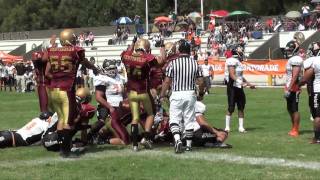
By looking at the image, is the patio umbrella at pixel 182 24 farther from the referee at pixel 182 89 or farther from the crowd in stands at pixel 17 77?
the referee at pixel 182 89

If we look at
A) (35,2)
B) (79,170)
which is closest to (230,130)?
(79,170)

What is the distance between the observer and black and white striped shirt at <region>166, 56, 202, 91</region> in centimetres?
1030

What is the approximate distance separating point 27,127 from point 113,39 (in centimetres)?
3939

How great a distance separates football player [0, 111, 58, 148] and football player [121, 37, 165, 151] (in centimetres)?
151

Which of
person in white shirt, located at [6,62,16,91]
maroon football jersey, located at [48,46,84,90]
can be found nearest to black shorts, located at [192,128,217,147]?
maroon football jersey, located at [48,46,84,90]

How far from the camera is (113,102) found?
11.7m

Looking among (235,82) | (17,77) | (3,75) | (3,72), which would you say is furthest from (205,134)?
(3,75)

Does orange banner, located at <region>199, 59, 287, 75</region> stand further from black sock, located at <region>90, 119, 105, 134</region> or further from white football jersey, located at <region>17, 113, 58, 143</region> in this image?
white football jersey, located at <region>17, 113, 58, 143</region>

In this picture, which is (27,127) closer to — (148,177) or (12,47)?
(148,177)

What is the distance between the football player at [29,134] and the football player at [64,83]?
1.08 metres

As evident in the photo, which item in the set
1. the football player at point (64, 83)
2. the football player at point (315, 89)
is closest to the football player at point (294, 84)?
the football player at point (315, 89)

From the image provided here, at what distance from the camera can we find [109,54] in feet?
159

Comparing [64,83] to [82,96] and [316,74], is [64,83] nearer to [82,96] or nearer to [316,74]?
[82,96]

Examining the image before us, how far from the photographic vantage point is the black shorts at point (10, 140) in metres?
11.2
